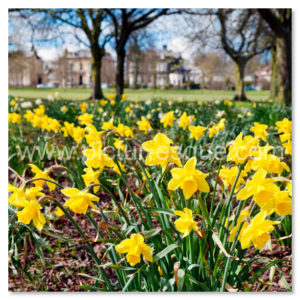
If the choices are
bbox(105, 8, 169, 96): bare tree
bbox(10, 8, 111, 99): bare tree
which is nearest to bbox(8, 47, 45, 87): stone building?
bbox(10, 8, 111, 99): bare tree

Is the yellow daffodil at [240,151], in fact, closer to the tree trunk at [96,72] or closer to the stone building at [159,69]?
the stone building at [159,69]

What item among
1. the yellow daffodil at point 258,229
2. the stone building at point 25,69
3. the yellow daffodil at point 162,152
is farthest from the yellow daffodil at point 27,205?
the stone building at point 25,69

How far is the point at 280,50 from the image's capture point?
7.67 ft

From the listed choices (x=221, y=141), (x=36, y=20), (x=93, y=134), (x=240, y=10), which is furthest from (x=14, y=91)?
(x=240, y=10)

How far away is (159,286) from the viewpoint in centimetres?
108

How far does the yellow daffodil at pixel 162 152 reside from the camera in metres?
1.02

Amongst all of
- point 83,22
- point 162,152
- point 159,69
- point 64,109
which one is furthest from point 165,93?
point 162,152

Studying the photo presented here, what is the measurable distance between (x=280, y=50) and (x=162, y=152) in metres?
1.74

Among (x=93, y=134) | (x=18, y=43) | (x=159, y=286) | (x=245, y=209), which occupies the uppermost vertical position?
(x=18, y=43)

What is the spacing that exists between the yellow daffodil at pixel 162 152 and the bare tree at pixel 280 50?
5.04 feet
